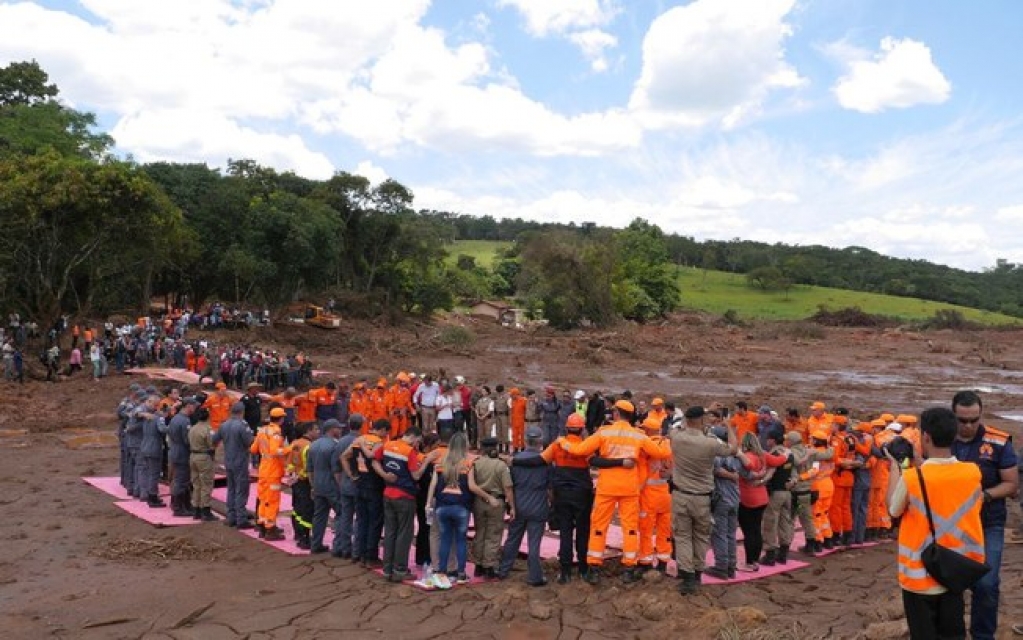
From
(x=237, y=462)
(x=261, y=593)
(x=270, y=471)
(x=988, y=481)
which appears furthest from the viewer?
(x=237, y=462)

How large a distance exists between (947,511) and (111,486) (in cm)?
1309

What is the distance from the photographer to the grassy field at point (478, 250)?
103m

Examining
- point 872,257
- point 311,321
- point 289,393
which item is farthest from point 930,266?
point 289,393

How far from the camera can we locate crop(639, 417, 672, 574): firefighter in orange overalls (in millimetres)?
8062


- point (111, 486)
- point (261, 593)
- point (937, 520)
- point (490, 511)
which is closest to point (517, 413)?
point (111, 486)

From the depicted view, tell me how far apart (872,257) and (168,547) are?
13098cm

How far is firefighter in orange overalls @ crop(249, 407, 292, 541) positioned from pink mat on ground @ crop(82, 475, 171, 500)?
336cm

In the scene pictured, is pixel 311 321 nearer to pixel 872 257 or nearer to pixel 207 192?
pixel 207 192

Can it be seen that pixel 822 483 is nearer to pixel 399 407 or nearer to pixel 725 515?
pixel 725 515

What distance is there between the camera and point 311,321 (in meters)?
46.8

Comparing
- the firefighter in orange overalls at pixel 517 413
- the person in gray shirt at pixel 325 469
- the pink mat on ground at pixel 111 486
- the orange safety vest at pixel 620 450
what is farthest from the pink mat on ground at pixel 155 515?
the firefighter in orange overalls at pixel 517 413

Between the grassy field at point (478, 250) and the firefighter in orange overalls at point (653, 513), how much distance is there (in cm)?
8833

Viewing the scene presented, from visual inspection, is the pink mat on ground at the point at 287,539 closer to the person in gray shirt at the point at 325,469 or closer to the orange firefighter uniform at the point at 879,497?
the person in gray shirt at the point at 325,469

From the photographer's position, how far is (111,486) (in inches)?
516
